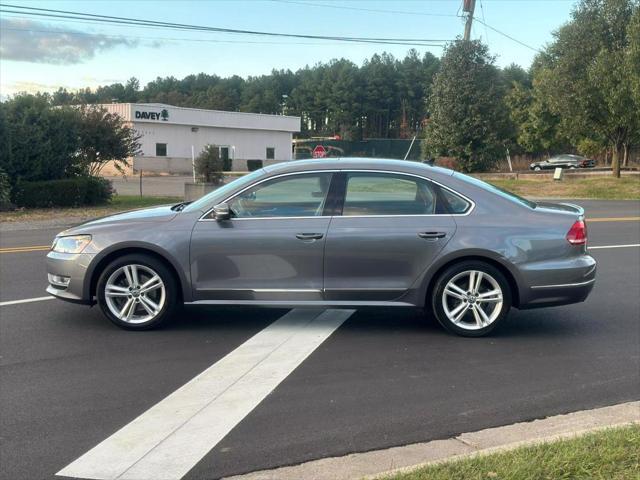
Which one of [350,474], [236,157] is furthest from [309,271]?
[236,157]

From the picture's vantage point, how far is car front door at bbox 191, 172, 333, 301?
6383mm

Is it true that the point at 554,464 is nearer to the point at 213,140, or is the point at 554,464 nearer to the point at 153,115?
the point at 153,115

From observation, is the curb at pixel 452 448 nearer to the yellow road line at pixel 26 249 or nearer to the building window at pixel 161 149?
the yellow road line at pixel 26 249

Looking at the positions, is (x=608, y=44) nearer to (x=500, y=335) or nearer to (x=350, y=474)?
(x=500, y=335)

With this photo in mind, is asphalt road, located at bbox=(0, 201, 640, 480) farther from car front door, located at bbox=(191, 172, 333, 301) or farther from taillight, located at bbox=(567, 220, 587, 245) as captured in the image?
taillight, located at bbox=(567, 220, 587, 245)

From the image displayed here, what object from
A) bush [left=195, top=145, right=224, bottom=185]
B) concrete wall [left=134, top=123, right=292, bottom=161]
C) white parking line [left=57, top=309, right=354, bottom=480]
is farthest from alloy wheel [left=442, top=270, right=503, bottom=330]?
concrete wall [left=134, top=123, right=292, bottom=161]

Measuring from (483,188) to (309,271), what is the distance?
5.91ft

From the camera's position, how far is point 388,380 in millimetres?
5387

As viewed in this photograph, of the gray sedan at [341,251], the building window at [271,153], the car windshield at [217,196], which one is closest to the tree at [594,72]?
the gray sedan at [341,251]

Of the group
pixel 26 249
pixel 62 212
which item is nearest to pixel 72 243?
pixel 26 249

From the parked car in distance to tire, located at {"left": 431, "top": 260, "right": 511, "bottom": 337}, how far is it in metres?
55.1

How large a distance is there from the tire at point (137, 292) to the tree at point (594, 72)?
27604 mm

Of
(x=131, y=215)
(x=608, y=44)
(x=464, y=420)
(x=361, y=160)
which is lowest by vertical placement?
(x=464, y=420)

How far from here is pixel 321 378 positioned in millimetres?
5410
